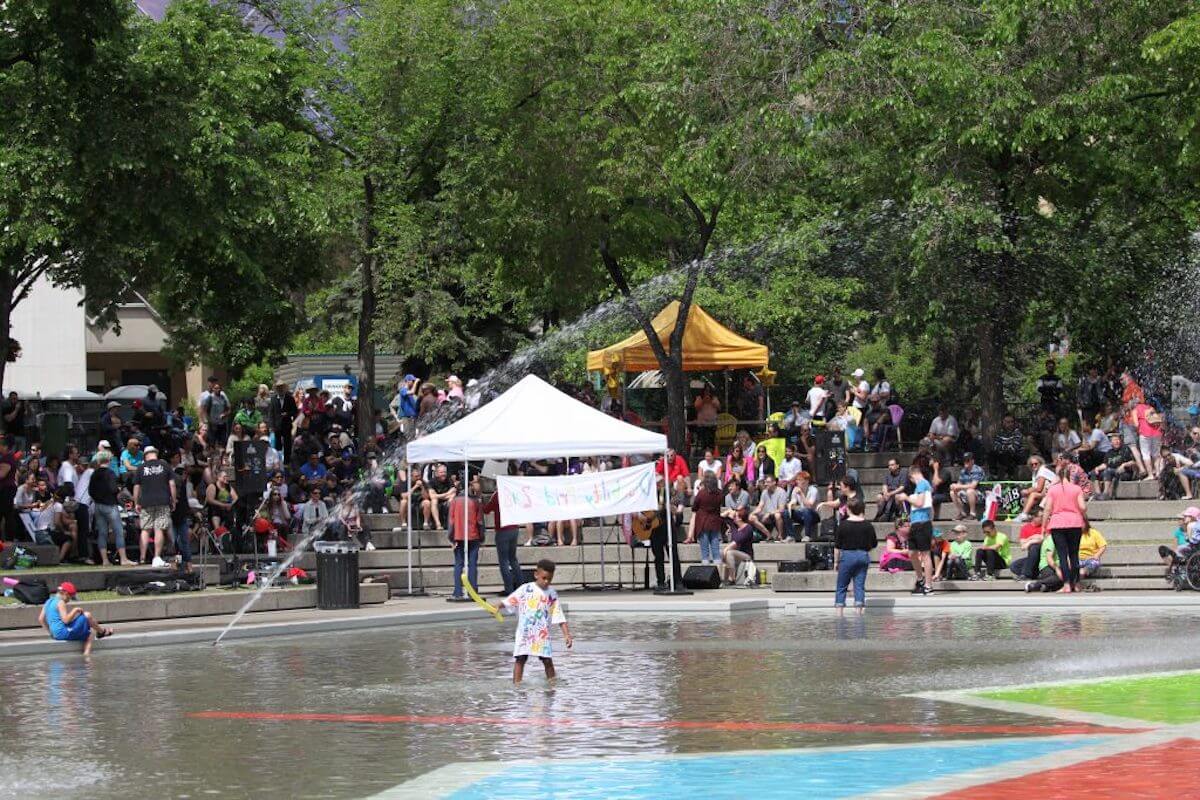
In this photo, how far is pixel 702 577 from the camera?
26.7 metres

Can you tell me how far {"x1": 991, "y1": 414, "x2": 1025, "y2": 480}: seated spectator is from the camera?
31.6 meters

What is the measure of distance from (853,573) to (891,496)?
17.8ft

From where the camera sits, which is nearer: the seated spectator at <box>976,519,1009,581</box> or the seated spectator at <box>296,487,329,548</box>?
the seated spectator at <box>976,519,1009,581</box>

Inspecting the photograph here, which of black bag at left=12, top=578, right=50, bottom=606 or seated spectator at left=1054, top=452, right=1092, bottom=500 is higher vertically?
seated spectator at left=1054, top=452, right=1092, bottom=500

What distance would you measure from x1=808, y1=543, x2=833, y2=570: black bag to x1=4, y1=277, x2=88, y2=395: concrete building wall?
3859 centimetres

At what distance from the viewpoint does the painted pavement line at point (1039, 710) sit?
1285 centimetres

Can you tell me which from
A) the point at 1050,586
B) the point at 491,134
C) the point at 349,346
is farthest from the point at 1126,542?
the point at 349,346

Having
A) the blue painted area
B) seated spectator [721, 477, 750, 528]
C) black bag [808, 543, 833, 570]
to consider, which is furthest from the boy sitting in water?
seated spectator [721, 477, 750, 528]

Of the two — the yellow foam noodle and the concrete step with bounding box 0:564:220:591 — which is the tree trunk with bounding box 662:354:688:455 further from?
the concrete step with bounding box 0:564:220:591

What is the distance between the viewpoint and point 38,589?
72.5 ft

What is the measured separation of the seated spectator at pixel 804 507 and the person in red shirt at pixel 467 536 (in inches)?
222

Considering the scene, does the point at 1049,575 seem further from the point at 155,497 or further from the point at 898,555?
the point at 155,497

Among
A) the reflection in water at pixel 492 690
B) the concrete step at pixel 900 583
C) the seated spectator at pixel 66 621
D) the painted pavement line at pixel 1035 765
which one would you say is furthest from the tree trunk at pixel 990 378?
Result: the painted pavement line at pixel 1035 765

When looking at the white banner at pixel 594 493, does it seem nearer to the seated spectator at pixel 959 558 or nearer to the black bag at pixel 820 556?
the black bag at pixel 820 556
